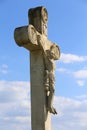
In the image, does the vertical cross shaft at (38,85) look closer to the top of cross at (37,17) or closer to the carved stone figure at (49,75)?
the top of cross at (37,17)

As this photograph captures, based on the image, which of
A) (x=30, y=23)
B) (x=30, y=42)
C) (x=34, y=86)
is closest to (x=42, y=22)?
(x=30, y=23)

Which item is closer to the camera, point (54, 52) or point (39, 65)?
point (39, 65)

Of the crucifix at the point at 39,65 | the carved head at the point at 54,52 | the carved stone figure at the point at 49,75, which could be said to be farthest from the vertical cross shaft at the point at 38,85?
the carved head at the point at 54,52

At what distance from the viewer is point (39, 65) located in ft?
32.9

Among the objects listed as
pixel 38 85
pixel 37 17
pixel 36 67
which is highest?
pixel 37 17

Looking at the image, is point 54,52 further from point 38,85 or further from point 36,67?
point 38,85

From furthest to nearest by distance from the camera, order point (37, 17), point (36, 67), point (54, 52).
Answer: point (54, 52), point (37, 17), point (36, 67)

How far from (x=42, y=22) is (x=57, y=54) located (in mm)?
1126

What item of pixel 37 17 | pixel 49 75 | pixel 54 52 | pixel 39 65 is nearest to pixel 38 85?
pixel 49 75

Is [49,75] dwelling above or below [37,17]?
below

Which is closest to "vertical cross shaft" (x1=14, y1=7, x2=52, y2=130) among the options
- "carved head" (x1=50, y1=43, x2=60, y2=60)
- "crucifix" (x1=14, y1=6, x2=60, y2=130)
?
"crucifix" (x1=14, y1=6, x2=60, y2=130)

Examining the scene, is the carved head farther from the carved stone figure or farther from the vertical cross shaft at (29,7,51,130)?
the vertical cross shaft at (29,7,51,130)

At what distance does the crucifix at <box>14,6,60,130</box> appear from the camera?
9516 mm

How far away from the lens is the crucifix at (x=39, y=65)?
952 centimetres
